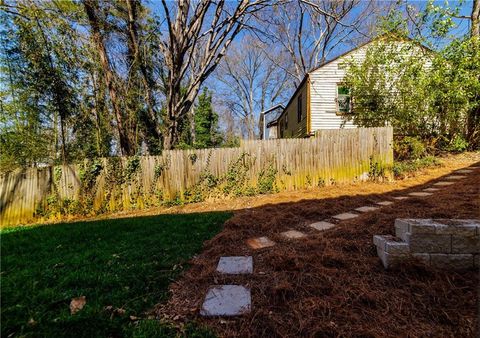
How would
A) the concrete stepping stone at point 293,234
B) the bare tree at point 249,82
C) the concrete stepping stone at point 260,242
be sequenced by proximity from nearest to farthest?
the concrete stepping stone at point 260,242, the concrete stepping stone at point 293,234, the bare tree at point 249,82

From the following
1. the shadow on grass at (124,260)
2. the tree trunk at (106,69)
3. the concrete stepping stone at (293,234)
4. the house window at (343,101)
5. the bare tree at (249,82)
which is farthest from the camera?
the bare tree at (249,82)

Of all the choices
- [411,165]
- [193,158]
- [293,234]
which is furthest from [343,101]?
[293,234]

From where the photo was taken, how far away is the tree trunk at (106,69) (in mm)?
6427

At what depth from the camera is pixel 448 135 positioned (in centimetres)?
848

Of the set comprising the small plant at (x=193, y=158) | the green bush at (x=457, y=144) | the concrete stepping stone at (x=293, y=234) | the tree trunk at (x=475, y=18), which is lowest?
the concrete stepping stone at (x=293, y=234)

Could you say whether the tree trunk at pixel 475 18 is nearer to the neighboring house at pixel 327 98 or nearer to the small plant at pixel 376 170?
the neighboring house at pixel 327 98

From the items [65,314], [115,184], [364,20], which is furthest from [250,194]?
[364,20]

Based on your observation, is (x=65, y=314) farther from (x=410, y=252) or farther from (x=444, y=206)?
(x=444, y=206)

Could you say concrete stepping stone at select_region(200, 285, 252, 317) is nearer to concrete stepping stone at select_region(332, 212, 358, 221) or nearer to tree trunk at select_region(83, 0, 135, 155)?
concrete stepping stone at select_region(332, 212, 358, 221)

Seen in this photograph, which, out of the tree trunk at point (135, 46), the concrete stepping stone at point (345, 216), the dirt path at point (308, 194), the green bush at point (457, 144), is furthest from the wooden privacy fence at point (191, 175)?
the green bush at point (457, 144)

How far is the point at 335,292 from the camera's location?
171cm

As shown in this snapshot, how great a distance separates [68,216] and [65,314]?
5680mm

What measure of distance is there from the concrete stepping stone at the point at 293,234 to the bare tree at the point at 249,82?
19.5 metres

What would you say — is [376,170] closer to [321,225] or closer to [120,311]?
[321,225]
